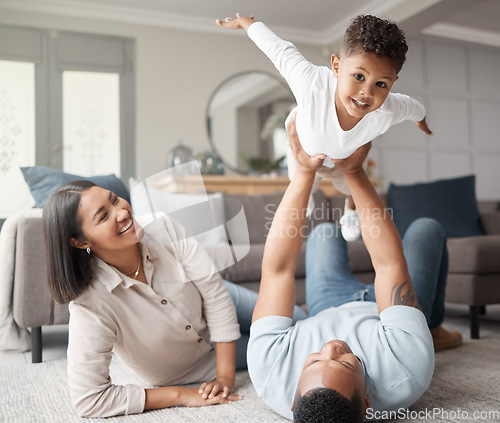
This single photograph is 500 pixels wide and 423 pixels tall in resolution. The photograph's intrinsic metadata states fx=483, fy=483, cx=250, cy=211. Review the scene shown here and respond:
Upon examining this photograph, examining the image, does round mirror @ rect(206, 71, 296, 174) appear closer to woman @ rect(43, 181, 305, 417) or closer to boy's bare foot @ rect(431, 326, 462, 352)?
boy's bare foot @ rect(431, 326, 462, 352)

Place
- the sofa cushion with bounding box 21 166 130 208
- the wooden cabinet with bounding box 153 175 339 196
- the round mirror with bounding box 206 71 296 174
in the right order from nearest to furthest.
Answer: the sofa cushion with bounding box 21 166 130 208 → the wooden cabinet with bounding box 153 175 339 196 → the round mirror with bounding box 206 71 296 174

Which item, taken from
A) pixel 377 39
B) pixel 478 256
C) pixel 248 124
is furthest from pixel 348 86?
A: pixel 248 124

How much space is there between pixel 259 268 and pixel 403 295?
1.26 m

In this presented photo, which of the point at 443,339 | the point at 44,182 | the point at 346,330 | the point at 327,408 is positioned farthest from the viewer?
the point at 44,182

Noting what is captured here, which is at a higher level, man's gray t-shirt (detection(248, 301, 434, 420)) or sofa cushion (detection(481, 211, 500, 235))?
sofa cushion (detection(481, 211, 500, 235))

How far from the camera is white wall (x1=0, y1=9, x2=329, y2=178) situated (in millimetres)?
4426

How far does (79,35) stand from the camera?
4.30m

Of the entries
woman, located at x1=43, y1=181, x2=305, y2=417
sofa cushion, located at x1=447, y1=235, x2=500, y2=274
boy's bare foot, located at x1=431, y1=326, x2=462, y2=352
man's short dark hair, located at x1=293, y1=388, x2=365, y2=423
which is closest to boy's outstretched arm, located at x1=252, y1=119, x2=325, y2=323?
woman, located at x1=43, y1=181, x2=305, y2=417

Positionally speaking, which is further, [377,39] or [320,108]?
[320,108]

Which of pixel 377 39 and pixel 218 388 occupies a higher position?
pixel 377 39

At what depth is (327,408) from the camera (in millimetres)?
856

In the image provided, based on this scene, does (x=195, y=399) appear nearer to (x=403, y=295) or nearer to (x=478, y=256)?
(x=403, y=295)

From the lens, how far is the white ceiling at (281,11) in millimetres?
4074

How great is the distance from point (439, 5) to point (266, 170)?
2031 mm
